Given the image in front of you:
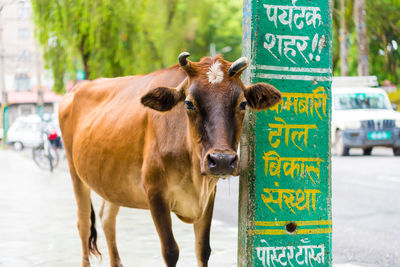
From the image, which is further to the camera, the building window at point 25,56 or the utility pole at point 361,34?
the building window at point 25,56

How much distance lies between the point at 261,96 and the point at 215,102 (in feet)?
1.00

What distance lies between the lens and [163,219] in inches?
193

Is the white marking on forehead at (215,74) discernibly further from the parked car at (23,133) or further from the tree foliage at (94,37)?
the parked car at (23,133)

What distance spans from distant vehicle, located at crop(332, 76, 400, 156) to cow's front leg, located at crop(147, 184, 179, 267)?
16648 mm

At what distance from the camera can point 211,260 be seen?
7129 mm

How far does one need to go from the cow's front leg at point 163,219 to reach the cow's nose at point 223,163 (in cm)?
83

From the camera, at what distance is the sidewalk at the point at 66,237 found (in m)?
7.20

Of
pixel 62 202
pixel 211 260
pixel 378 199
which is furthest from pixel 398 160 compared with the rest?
pixel 211 260

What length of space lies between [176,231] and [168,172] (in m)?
4.40

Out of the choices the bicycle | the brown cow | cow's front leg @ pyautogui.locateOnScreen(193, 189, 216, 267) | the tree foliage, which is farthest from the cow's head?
the bicycle

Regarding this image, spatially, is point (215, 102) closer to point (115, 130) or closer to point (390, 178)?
point (115, 130)

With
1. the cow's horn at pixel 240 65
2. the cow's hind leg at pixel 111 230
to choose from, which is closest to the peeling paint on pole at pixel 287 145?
the cow's horn at pixel 240 65

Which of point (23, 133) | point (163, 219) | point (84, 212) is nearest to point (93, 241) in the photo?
point (84, 212)

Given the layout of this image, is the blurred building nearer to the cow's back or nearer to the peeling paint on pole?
the cow's back
